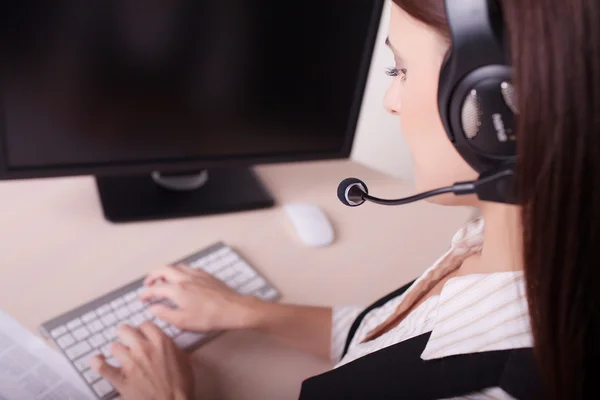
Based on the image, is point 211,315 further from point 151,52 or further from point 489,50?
point 489,50

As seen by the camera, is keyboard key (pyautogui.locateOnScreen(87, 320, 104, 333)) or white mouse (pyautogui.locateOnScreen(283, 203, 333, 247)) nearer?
keyboard key (pyautogui.locateOnScreen(87, 320, 104, 333))

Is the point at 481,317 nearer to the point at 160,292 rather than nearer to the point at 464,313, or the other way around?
the point at 464,313

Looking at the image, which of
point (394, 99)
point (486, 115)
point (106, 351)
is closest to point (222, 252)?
point (106, 351)

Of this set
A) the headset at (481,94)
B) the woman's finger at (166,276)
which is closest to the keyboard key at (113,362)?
the woman's finger at (166,276)

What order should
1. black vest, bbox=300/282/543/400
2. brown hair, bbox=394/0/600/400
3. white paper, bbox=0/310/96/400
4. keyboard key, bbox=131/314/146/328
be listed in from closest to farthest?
brown hair, bbox=394/0/600/400
black vest, bbox=300/282/543/400
white paper, bbox=0/310/96/400
keyboard key, bbox=131/314/146/328

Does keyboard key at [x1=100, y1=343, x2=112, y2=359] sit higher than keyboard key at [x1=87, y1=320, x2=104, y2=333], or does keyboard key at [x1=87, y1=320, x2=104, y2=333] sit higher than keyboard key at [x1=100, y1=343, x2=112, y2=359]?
keyboard key at [x1=87, y1=320, x2=104, y2=333]

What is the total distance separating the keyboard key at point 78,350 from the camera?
26.3 inches

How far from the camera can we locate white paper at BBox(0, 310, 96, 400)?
626mm

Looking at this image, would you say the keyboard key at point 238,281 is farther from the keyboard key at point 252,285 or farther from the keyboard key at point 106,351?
the keyboard key at point 106,351

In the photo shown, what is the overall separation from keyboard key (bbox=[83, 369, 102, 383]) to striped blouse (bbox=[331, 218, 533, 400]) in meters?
0.30

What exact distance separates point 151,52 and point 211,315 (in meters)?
0.37

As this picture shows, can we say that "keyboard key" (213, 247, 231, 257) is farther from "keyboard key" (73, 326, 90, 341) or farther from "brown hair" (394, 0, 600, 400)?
"brown hair" (394, 0, 600, 400)

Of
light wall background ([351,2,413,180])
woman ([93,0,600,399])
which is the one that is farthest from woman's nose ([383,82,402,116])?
light wall background ([351,2,413,180])

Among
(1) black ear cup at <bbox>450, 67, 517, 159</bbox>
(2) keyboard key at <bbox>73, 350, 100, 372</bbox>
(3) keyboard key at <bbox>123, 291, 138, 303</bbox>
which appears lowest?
(2) keyboard key at <bbox>73, 350, 100, 372</bbox>
